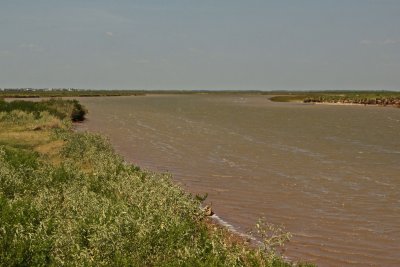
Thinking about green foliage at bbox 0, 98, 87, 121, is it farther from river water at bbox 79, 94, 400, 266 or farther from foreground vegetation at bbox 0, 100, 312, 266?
foreground vegetation at bbox 0, 100, 312, 266

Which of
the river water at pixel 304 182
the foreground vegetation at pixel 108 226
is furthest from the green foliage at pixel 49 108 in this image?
the foreground vegetation at pixel 108 226

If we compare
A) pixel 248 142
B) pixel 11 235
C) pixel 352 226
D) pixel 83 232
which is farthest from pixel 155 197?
pixel 248 142

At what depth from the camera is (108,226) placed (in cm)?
1060

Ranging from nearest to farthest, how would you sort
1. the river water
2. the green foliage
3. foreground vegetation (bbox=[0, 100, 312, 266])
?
foreground vegetation (bbox=[0, 100, 312, 266]) < the river water < the green foliage

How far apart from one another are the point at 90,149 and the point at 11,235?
1488 centimetres

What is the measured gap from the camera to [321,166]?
27.4m

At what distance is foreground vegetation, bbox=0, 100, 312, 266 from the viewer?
29.5 ft

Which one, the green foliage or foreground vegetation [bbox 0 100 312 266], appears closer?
foreground vegetation [bbox 0 100 312 266]

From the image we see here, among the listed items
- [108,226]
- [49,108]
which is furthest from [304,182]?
A: [49,108]

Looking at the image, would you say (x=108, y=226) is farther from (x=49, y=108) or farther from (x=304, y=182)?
(x=49, y=108)

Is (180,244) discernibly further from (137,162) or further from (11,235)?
(137,162)

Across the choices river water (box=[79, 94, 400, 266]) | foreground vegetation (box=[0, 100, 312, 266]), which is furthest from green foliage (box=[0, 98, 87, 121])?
foreground vegetation (box=[0, 100, 312, 266])

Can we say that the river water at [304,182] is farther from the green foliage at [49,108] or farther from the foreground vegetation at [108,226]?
the green foliage at [49,108]

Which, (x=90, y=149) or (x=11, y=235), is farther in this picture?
(x=90, y=149)
